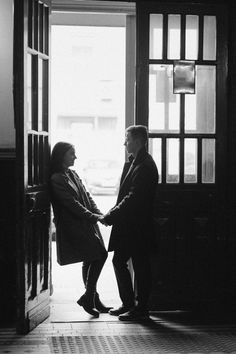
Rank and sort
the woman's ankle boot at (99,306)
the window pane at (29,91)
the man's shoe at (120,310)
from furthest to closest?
the woman's ankle boot at (99,306) < the man's shoe at (120,310) < the window pane at (29,91)

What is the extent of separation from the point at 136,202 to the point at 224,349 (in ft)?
4.49

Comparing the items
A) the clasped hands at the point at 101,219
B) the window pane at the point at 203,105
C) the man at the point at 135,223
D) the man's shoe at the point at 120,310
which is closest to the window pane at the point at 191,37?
the window pane at the point at 203,105

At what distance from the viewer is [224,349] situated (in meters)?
4.57

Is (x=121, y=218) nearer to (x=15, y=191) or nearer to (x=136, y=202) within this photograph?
(x=136, y=202)

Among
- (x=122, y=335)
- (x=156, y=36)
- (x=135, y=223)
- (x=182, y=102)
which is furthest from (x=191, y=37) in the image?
(x=122, y=335)

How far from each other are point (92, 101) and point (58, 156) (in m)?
19.0

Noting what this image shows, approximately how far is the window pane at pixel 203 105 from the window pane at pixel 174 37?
0.83 feet

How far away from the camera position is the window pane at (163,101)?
18.6 feet

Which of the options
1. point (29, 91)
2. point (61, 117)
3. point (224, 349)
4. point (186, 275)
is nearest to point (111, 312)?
point (186, 275)

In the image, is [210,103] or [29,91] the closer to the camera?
[29,91]

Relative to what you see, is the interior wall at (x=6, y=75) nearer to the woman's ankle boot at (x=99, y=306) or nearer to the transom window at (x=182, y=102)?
the transom window at (x=182, y=102)

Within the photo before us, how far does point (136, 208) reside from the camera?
530 cm

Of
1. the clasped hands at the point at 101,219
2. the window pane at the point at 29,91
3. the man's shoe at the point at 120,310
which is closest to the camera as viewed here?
the window pane at the point at 29,91

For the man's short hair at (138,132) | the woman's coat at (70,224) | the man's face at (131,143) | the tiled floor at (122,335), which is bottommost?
the tiled floor at (122,335)
